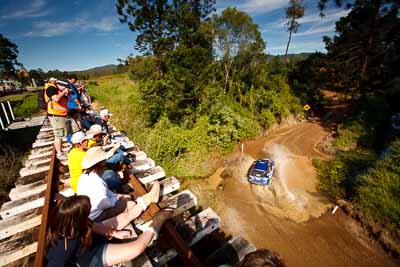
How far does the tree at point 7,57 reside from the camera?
31481 mm

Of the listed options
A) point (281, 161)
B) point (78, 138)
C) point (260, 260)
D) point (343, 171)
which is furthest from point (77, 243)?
point (343, 171)

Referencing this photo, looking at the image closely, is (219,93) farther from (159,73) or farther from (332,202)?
(332,202)

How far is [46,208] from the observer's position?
7.43 feet

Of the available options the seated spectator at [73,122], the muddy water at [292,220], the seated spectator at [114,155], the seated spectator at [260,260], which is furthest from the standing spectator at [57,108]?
the muddy water at [292,220]

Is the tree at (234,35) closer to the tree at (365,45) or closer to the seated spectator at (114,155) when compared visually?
the tree at (365,45)

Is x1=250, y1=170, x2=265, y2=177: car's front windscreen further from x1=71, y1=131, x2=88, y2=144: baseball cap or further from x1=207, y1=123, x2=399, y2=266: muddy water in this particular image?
x1=71, y1=131, x2=88, y2=144: baseball cap

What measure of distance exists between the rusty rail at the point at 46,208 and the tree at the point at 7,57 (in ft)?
147

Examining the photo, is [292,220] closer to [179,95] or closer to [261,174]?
[261,174]

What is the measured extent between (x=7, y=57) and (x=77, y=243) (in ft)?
159

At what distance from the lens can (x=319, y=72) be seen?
15711 millimetres

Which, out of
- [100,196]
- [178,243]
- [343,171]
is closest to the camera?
[178,243]

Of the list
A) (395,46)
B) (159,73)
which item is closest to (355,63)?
Answer: (395,46)

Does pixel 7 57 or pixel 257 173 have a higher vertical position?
pixel 7 57

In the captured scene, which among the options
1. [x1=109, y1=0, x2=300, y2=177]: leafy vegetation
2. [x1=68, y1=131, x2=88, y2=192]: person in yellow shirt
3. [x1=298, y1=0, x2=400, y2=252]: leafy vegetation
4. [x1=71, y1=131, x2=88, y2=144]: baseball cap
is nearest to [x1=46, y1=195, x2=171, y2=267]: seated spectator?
[x1=68, y1=131, x2=88, y2=192]: person in yellow shirt
